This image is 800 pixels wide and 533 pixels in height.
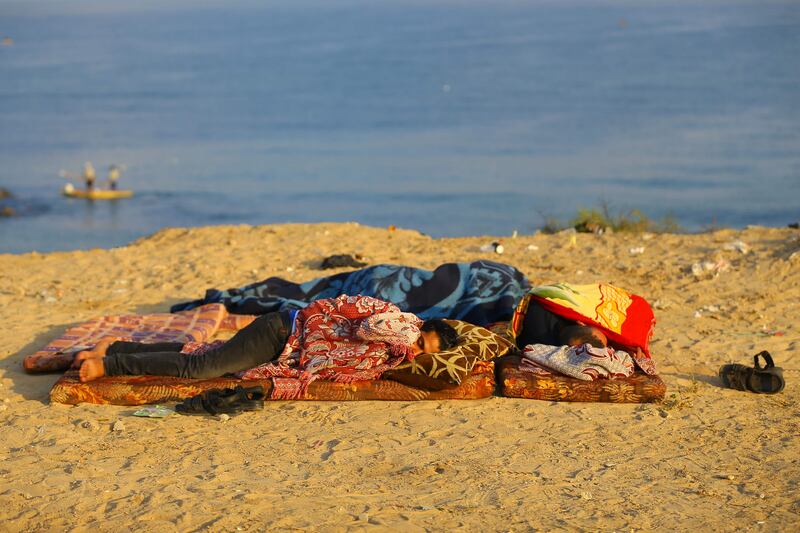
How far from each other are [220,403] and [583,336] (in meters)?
2.32

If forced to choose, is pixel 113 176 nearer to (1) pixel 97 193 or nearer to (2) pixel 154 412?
(1) pixel 97 193

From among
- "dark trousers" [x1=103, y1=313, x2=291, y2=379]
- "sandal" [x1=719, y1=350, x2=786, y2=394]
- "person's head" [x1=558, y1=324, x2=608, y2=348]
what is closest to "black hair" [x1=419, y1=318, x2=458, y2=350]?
"person's head" [x1=558, y1=324, x2=608, y2=348]

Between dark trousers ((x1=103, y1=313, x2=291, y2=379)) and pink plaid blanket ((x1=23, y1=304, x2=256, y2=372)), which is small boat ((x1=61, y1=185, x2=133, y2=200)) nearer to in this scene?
pink plaid blanket ((x1=23, y1=304, x2=256, y2=372))

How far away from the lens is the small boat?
25672 millimetres

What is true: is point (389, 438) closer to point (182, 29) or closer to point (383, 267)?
point (383, 267)

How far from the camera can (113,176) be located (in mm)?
26969

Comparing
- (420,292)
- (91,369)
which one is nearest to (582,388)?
(420,292)

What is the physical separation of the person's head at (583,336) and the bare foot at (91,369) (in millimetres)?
2950

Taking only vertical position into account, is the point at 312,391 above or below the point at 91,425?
above

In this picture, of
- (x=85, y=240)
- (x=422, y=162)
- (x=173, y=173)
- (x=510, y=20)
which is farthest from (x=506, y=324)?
(x=510, y=20)

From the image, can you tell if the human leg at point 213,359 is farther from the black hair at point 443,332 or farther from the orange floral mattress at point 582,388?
the orange floral mattress at point 582,388

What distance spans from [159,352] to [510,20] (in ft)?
270

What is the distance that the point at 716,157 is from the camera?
25906 millimetres

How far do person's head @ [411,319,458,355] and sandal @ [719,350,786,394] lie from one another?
5.88 feet
